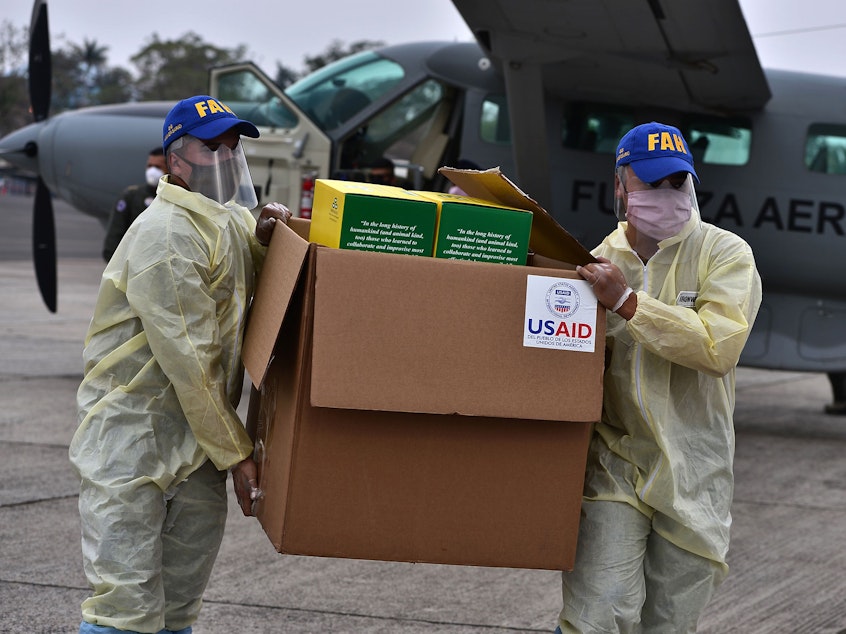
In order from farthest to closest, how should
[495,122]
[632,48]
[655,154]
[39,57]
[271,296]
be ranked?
[39,57], [495,122], [632,48], [655,154], [271,296]

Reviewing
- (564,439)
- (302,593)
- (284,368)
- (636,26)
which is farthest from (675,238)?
(636,26)

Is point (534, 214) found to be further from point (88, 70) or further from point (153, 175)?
point (88, 70)

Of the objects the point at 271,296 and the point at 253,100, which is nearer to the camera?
the point at 271,296

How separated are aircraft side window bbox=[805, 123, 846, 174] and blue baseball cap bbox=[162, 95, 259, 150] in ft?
23.2

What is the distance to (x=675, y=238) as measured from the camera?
3.21m

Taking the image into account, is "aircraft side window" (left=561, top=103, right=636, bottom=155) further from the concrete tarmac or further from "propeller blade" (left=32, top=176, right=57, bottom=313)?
"propeller blade" (left=32, top=176, right=57, bottom=313)

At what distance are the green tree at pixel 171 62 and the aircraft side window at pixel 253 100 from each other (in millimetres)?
61983

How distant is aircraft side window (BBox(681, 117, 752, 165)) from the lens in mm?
9328

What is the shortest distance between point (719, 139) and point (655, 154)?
6564mm

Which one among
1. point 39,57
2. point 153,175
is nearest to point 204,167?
point 153,175

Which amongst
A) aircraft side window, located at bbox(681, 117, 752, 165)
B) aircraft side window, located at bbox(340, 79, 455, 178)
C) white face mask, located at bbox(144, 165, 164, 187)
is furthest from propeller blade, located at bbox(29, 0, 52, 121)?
aircraft side window, located at bbox(681, 117, 752, 165)

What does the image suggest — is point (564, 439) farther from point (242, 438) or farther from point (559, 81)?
point (559, 81)

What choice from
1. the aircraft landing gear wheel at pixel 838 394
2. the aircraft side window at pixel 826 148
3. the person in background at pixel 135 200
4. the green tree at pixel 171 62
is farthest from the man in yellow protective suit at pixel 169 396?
the green tree at pixel 171 62

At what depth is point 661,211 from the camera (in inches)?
126
